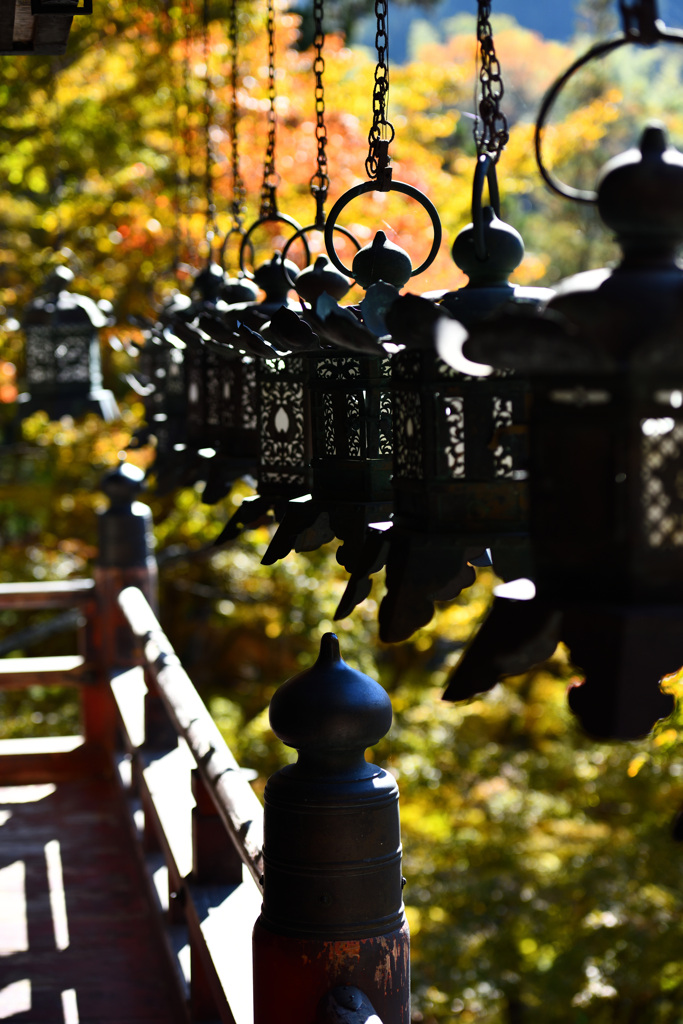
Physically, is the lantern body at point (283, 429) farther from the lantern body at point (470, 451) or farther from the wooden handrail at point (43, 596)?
the wooden handrail at point (43, 596)

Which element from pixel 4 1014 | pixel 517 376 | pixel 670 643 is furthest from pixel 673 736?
pixel 670 643

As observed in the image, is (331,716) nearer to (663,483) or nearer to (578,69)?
(663,483)

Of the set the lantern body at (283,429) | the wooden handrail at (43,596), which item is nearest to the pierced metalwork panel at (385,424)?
the lantern body at (283,429)

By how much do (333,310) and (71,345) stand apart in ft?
10.7

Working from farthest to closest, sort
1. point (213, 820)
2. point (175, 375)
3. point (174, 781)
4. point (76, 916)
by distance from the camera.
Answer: point (76, 916), point (174, 781), point (175, 375), point (213, 820)

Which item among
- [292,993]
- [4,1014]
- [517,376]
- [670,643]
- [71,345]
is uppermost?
[517,376]

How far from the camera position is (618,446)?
0.86 m

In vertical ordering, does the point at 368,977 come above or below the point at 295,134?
below

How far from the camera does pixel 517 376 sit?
1.18 metres

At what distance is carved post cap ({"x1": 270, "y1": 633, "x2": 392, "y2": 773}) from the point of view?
1.48 m

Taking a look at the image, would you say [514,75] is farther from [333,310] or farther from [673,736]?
[333,310]

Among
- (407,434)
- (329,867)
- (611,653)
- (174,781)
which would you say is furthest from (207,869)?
(611,653)

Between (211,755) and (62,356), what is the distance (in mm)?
2405

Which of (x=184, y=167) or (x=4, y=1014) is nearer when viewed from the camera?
(x=4, y=1014)
